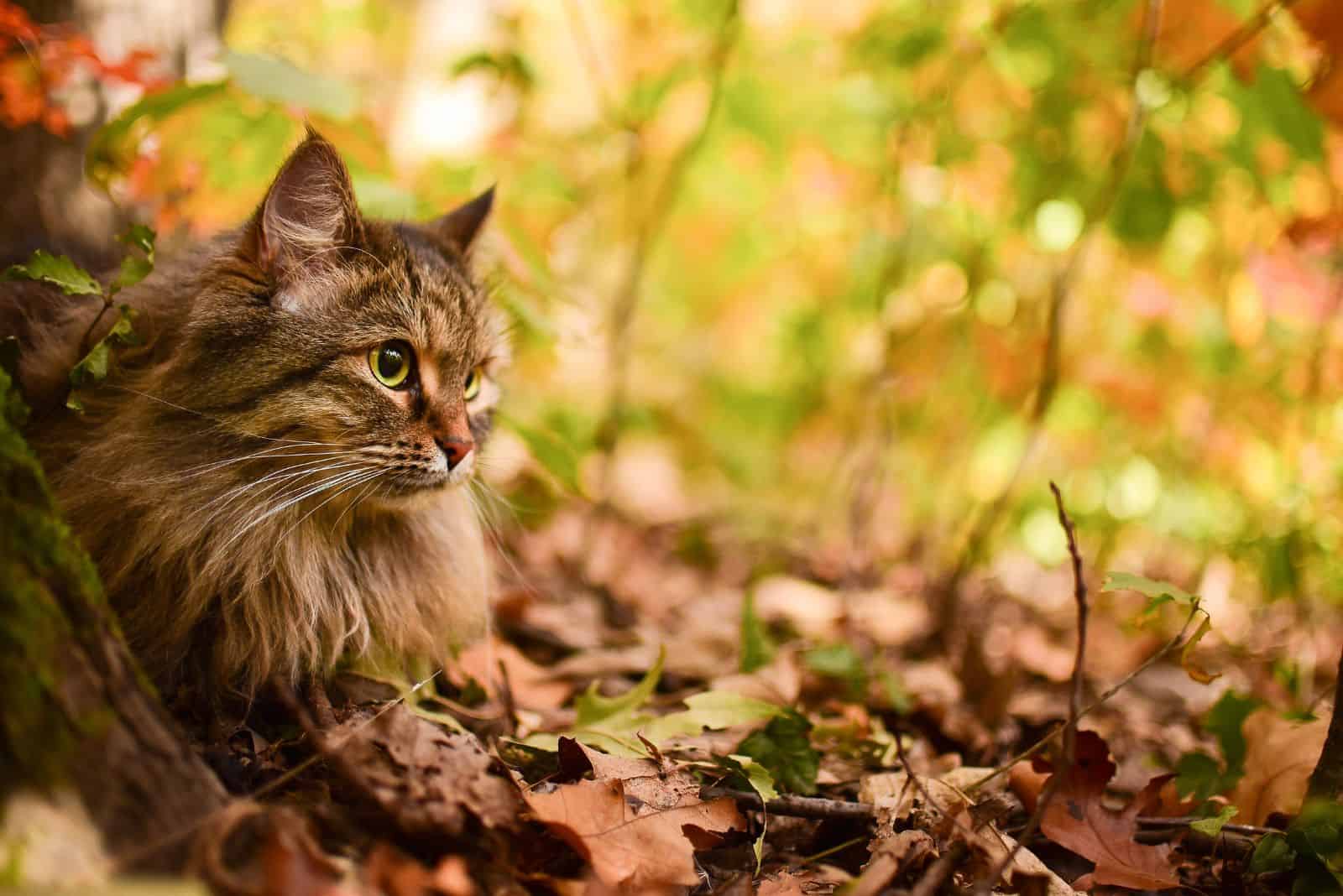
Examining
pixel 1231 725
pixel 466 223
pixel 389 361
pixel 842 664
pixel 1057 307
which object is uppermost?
pixel 466 223

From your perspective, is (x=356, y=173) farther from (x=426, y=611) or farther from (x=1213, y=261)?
(x=1213, y=261)

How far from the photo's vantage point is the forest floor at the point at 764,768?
122cm

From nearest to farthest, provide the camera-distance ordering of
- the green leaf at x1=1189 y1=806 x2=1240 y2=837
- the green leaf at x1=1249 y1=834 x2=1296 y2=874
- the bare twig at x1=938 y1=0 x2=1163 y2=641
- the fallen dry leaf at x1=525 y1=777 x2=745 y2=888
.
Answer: the fallen dry leaf at x1=525 y1=777 x2=745 y2=888
the green leaf at x1=1249 y1=834 x2=1296 y2=874
the green leaf at x1=1189 y1=806 x2=1240 y2=837
the bare twig at x1=938 y1=0 x2=1163 y2=641

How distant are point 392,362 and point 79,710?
862mm

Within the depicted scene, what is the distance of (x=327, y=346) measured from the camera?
1684mm

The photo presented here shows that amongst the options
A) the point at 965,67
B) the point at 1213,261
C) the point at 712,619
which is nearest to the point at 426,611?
the point at 712,619

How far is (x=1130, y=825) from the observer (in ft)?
5.15

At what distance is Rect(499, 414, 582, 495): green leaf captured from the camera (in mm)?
2221

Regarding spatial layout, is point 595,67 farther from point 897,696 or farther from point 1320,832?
point 1320,832

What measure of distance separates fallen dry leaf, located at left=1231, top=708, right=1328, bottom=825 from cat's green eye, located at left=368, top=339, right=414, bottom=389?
1.80 m

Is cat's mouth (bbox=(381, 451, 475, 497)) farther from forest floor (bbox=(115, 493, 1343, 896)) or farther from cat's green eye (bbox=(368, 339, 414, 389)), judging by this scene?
forest floor (bbox=(115, 493, 1343, 896))

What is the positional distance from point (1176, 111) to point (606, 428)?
1955mm

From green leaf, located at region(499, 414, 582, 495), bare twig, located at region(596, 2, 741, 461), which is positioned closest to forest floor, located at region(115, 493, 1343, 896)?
green leaf, located at region(499, 414, 582, 495)

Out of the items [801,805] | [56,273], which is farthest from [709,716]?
[56,273]
